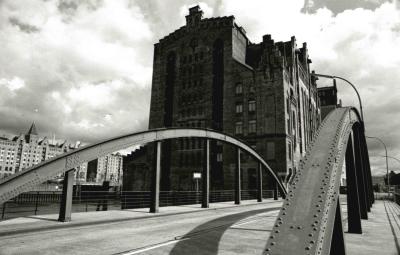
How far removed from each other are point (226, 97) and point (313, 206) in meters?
42.7

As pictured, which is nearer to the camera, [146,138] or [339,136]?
[339,136]

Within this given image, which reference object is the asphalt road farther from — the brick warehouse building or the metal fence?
the brick warehouse building

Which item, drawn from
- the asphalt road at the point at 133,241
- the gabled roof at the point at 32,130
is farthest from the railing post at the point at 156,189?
the gabled roof at the point at 32,130

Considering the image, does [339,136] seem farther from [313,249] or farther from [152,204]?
[152,204]

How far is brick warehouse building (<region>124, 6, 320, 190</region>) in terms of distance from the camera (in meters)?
40.8

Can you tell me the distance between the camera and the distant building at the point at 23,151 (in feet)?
511

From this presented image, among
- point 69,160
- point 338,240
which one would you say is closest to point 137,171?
point 69,160

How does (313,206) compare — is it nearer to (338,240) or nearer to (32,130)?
(338,240)

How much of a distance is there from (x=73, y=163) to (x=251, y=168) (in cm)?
3240

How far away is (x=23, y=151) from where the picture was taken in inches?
6407

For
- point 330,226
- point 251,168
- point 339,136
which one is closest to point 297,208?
point 330,226

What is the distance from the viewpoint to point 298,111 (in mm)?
50094

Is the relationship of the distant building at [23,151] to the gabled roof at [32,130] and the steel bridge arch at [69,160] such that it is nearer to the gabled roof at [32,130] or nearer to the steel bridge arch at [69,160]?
the gabled roof at [32,130]

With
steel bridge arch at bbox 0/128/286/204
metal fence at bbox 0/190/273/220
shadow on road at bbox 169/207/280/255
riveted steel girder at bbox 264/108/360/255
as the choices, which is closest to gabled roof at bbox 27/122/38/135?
metal fence at bbox 0/190/273/220
